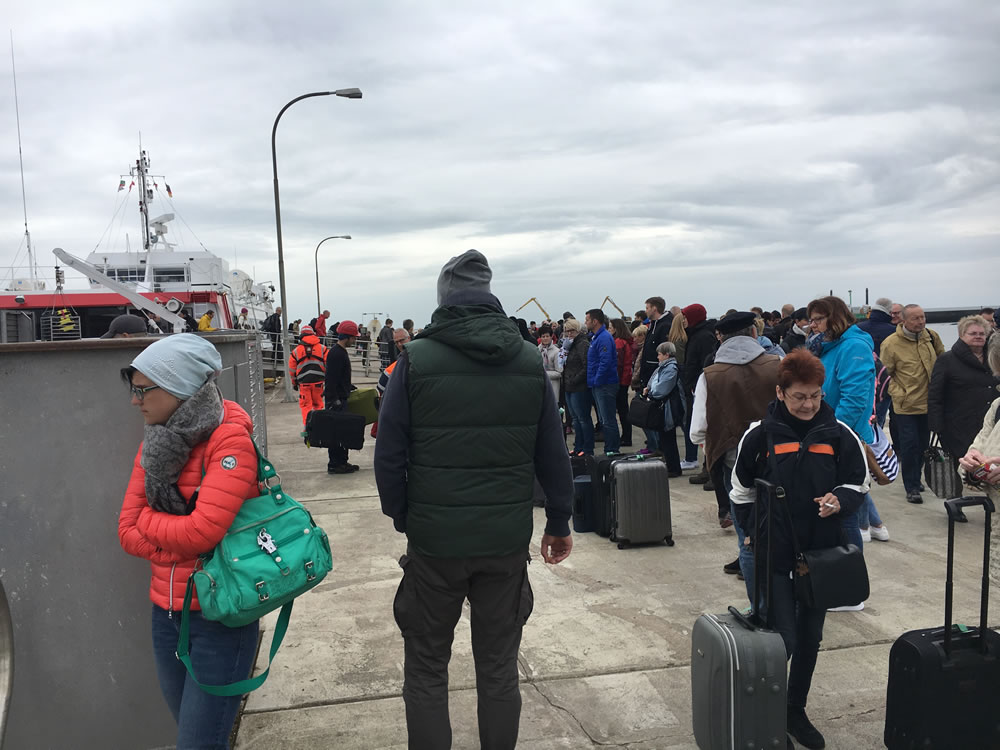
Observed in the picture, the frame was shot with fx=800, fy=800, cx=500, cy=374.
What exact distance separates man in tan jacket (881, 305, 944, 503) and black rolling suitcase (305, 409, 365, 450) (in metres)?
5.66

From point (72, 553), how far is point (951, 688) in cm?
340

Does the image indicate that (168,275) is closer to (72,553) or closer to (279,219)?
(279,219)

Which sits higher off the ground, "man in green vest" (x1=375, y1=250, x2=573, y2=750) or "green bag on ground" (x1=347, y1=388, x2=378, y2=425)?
"man in green vest" (x1=375, y1=250, x2=573, y2=750)

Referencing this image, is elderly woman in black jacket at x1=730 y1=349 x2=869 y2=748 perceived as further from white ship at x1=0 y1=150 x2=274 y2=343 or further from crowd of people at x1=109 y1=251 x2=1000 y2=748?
white ship at x1=0 y1=150 x2=274 y2=343

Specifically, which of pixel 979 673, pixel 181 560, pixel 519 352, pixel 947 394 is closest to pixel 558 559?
pixel 519 352

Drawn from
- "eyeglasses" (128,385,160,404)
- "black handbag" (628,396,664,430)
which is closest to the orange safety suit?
"black handbag" (628,396,664,430)

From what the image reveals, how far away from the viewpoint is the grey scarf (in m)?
2.51

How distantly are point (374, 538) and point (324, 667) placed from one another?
254 cm

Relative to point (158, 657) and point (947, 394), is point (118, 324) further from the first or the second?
point (947, 394)

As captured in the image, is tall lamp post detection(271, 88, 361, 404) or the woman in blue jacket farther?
tall lamp post detection(271, 88, 361, 404)

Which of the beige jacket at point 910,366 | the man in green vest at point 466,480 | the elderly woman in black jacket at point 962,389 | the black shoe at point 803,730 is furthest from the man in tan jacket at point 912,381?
the man in green vest at point 466,480

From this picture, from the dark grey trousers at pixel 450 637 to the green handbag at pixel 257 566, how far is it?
14.6 inches

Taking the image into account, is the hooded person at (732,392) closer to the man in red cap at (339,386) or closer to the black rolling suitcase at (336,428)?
the black rolling suitcase at (336,428)

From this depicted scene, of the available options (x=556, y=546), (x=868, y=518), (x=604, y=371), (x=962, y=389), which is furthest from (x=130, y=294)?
(x=962, y=389)
